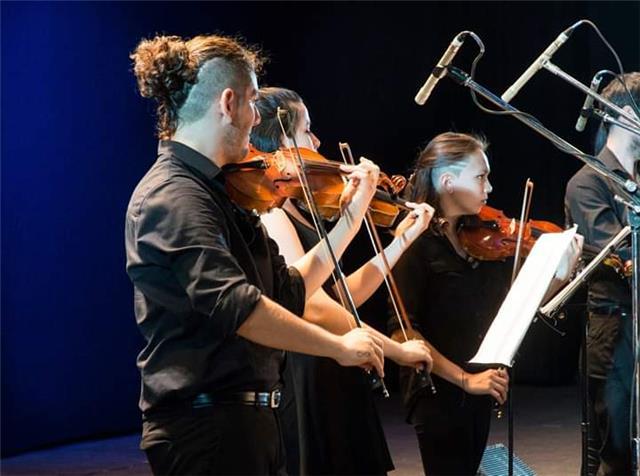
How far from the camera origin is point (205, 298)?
1.92 meters

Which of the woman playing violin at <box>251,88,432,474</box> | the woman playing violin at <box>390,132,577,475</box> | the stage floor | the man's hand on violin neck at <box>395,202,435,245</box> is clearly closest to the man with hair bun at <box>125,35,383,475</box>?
the woman playing violin at <box>251,88,432,474</box>

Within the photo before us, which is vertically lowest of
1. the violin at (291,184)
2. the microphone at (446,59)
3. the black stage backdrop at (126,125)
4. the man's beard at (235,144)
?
the black stage backdrop at (126,125)

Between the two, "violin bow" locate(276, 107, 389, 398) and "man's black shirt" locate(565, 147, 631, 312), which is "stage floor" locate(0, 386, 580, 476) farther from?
"violin bow" locate(276, 107, 389, 398)

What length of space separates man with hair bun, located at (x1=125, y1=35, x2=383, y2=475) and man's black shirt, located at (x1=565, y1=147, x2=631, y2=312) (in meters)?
1.54

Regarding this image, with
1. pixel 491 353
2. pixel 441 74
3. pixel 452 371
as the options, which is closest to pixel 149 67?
Answer: pixel 441 74

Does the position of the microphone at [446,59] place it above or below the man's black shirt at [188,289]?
above

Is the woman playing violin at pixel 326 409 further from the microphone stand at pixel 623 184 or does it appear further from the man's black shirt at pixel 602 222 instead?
the man's black shirt at pixel 602 222

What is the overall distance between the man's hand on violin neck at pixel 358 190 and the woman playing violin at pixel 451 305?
1.66 ft

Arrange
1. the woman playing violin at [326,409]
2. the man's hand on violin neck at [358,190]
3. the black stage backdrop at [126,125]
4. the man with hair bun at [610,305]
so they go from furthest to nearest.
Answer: the black stage backdrop at [126,125], the man with hair bun at [610,305], the woman playing violin at [326,409], the man's hand on violin neck at [358,190]

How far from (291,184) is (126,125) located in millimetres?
3322

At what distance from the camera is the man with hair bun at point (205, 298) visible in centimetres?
195

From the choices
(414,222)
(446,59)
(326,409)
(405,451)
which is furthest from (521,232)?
(405,451)

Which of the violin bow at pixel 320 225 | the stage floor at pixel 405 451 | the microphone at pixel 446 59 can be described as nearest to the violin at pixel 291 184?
the violin bow at pixel 320 225

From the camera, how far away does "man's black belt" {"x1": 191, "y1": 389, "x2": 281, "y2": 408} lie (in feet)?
6.59
